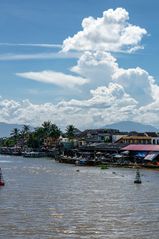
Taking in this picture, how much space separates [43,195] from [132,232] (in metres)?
22.3

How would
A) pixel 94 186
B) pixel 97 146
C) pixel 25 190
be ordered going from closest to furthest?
1. pixel 25 190
2. pixel 94 186
3. pixel 97 146

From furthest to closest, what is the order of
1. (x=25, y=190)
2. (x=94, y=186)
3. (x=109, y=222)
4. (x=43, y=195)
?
(x=94, y=186) < (x=25, y=190) < (x=43, y=195) < (x=109, y=222)

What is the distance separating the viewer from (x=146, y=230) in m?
36.7

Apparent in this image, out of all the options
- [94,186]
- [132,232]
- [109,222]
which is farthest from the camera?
[94,186]

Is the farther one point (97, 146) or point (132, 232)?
point (97, 146)

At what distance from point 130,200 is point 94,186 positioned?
1625 centimetres

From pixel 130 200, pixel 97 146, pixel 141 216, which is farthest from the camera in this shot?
pixel 97 146

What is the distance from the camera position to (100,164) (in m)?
129

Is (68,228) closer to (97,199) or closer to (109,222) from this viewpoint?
(109,222)

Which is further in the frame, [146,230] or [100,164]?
[100,164]

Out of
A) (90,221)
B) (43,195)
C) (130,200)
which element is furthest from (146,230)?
(43,195)

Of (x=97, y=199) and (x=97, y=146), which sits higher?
(x=97, y=146)

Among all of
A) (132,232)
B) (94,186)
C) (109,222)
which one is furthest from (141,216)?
(94,186)

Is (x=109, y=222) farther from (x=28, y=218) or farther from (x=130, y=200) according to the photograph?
(x=130, y=200)
